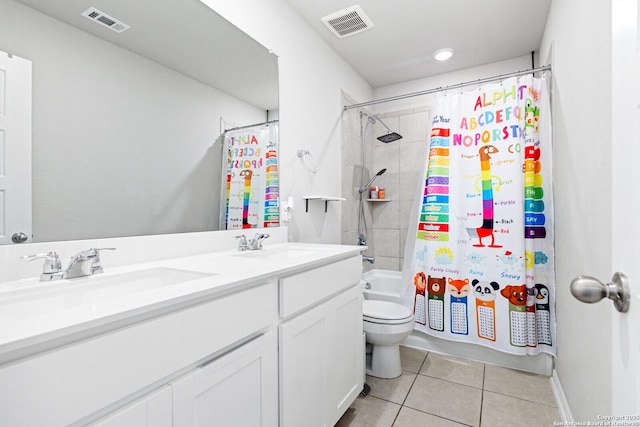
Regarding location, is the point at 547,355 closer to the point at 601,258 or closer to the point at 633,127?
the point at 601,258

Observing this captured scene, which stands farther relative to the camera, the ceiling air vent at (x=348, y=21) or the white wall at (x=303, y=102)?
the ceiling air vent at (x=348, y=21)

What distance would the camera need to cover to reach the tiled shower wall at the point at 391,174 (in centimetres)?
298

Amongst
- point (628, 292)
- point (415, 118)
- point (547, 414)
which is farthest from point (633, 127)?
point (415, 118)

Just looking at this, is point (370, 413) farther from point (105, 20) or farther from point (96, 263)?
point (105, 20)

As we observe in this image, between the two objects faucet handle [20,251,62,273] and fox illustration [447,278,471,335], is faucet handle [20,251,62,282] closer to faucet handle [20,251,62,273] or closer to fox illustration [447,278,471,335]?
faucet handle [20,251,62,273]

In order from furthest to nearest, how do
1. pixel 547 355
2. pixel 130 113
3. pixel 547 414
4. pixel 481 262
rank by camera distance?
1. pixel 481 262
2. pixel 547 355
3. pixel 547 414
4. pixel 130 113

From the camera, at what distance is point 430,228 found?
2342mm

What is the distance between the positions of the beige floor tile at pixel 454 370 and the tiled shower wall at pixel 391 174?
Answer: 39.4 inches

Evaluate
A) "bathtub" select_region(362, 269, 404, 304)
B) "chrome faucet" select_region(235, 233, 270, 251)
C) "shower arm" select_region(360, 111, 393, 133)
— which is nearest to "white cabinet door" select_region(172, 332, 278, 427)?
"chrome faucet" select_region(235, 233, 270, 251)

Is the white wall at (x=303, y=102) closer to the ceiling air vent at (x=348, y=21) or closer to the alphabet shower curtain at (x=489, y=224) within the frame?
the ceiling air vent at (x=348, y=21)

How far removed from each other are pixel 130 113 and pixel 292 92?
3.64ft

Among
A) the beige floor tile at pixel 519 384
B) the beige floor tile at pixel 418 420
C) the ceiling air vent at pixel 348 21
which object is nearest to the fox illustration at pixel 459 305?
the beige floor tile at pixel 519 384

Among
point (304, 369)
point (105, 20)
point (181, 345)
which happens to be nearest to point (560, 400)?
point (304, 369)

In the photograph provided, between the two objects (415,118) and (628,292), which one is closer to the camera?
(628,292)
